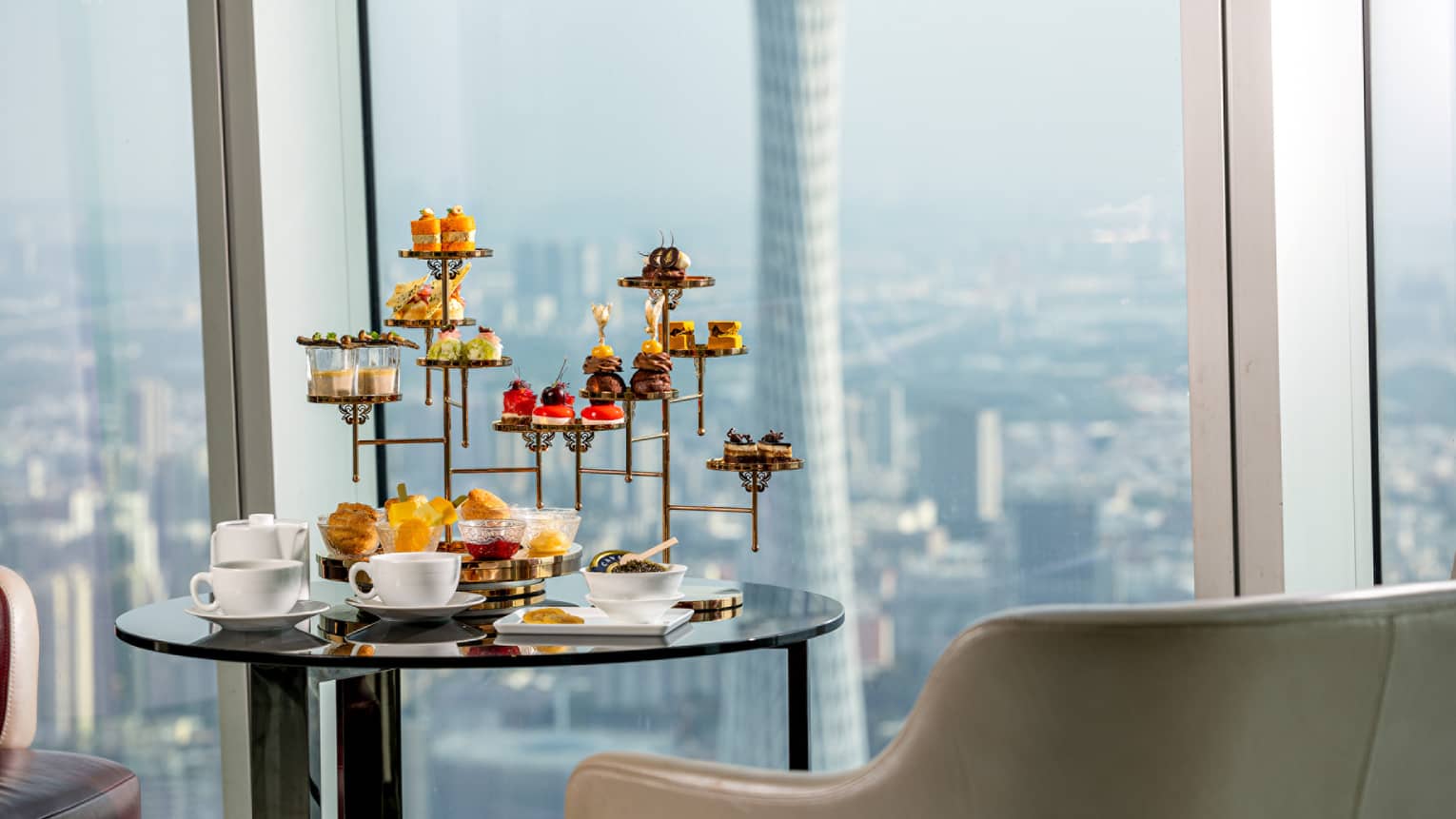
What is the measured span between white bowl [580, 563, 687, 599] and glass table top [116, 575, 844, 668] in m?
0.06

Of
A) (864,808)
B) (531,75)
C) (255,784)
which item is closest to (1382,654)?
(864,808)

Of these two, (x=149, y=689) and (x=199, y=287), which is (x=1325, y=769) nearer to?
(x=199, y=287)

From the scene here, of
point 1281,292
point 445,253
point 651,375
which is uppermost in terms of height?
point 445,253

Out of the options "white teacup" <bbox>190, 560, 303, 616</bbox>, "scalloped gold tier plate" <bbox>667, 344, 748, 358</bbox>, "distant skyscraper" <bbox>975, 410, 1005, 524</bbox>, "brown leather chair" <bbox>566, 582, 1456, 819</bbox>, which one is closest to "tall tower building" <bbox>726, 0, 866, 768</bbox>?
"distant skyscraper" <bbox>975, 410, 1005, 524</bbox>

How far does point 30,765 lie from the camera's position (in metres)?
2.23

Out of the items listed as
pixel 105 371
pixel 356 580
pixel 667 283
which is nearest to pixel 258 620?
pixel 356 580

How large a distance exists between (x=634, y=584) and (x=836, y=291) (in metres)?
1.24

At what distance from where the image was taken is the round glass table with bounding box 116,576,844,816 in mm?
1759

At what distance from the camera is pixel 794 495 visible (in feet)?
10.1

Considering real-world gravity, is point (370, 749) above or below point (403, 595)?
below

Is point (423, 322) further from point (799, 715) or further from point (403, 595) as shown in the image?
point (799, 715)

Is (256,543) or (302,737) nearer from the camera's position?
(302,737)

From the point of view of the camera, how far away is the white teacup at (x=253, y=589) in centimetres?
194

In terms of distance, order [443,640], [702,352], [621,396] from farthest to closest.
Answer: [702,352] < [621,396] < [443,640]
